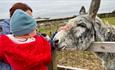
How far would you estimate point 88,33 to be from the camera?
5.83 metres

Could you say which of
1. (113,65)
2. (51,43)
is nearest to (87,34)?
(113,65)

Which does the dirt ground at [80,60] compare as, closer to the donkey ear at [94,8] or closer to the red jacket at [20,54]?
the donkey ear at [94,8]

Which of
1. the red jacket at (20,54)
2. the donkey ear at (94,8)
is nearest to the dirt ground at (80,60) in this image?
the donkey ear at (94,8)

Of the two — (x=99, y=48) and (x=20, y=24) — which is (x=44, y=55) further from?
(x=99, y=48)

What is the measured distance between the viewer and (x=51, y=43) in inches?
171

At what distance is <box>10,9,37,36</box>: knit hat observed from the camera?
380 centimetres

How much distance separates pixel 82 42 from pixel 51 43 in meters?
1.39

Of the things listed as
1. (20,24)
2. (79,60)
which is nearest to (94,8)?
(20,24)

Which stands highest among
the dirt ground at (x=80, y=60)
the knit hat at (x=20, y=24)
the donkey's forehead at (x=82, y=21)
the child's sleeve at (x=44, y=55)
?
the knit hat at (x=20, y=24)

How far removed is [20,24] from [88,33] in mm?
2198

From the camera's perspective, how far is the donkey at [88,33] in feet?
18.1

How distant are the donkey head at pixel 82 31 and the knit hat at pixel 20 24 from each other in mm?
1453

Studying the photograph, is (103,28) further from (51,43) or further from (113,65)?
(51,43)

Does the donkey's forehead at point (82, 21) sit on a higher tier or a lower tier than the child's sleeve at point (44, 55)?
higher
